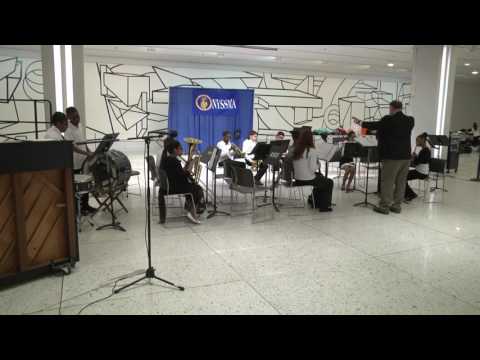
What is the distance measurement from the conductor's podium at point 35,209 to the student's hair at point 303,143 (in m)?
3.33

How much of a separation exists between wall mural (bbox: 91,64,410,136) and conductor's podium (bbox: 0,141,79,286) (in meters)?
9.59

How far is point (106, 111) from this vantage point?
12273 millimetres

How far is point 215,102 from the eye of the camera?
1287 centimetres

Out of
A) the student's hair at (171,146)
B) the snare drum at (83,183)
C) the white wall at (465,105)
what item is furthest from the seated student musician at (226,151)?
the white wall at (465,105)

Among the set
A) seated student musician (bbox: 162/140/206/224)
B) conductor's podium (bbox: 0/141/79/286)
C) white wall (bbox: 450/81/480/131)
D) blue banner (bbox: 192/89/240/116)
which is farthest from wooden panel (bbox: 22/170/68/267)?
white wall (bbox: 450/81/480/131)

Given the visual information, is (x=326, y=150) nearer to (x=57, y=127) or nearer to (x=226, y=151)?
(x=226, y=151)

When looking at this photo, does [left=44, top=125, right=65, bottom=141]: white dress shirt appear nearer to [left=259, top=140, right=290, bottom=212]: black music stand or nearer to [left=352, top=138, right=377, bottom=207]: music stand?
[left=259, top=140, right=290, bottom=212]: black music stand

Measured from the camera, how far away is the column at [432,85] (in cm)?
888

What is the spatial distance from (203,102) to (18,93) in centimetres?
538

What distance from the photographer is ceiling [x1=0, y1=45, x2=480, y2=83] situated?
1032 cm
